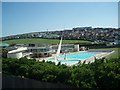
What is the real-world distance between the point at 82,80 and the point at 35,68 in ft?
8.70

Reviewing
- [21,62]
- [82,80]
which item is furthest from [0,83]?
[82,80]

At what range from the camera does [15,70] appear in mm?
8375

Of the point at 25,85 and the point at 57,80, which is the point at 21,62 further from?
the point at 57,80

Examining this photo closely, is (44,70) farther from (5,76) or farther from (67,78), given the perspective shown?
(5,76)

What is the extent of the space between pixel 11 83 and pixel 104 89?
429 centimetres

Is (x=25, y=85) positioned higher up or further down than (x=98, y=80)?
further down

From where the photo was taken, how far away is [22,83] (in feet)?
22.7

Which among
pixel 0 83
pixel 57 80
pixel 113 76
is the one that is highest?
pixel 113 76

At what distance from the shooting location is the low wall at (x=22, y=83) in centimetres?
610

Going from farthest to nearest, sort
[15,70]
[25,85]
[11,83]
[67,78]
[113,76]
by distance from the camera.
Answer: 1. [15,70]
2. [11,83]
3. [25,85]
4. [67,78]
5. [113,76]

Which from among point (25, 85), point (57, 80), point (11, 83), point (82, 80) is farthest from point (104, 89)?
point (11, 83)

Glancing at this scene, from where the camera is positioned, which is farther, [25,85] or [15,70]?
[15,70]

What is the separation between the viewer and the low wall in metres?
6.10

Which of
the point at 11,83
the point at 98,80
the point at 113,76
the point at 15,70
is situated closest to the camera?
the point at 113,76
